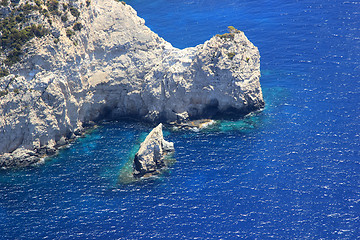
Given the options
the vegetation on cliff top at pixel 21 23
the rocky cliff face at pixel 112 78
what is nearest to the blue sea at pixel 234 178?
the rocky cliff face at pixel 112 78

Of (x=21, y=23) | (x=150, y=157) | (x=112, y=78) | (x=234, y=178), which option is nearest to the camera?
(x=234, y=178)

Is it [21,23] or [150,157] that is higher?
[21,23]

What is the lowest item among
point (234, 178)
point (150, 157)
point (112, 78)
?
point (234, 178)

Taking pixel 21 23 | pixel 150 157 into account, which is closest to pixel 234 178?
pixel 150 157

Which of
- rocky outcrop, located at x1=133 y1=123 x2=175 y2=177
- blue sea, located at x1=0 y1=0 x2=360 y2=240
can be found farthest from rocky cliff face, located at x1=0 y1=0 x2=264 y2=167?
rocky outcrop, located at x1=133 y1=123 x2=175 y2=177

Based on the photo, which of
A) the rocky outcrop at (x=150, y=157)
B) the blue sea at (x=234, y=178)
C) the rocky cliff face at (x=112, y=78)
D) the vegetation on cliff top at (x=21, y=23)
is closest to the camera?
the blue sea at (x=234, y=178)

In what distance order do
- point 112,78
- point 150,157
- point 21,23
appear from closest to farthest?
point 150,157 → point 21,23 → point 112,78

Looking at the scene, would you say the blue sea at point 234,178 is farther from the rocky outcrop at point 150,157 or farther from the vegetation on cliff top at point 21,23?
the vegetation on cliff top at point 21,23

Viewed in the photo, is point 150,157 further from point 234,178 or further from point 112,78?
point 112,78
